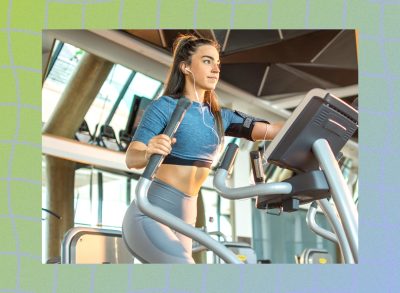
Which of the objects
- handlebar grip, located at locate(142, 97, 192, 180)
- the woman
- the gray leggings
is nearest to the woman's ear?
the woman

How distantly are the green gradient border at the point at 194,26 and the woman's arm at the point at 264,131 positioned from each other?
272 millimetres

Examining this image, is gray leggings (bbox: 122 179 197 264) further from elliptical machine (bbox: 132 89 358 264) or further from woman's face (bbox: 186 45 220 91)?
woman's face (bbox: 186 45 220 91)

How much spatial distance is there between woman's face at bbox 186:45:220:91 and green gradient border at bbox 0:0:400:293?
128 millimetres

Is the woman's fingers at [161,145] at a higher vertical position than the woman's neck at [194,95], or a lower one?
lower

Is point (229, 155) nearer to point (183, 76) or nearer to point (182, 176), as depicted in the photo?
point (182, 176)

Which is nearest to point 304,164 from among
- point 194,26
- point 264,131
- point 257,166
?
point 257,166

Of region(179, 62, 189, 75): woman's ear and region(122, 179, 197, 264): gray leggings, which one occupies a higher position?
region(179, 62, 189, 75): woman's ear

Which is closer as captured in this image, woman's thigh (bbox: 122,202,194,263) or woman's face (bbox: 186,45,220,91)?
woman's thigh (bbox: 122,202,194,263)

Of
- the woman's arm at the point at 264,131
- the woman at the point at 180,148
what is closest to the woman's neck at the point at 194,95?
the woman at the point at 180,148

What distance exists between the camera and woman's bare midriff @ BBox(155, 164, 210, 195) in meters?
1.87

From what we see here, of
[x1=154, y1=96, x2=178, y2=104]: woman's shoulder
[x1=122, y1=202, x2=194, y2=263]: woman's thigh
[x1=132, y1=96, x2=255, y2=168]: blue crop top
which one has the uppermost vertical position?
[x1=154, y1=96, x2=178, y2=104]: woman's shoulder

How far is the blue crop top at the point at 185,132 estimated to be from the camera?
1875mm

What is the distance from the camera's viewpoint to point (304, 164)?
1740mm

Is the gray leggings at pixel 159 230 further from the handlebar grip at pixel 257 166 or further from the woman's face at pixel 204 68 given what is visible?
the woman's face at pixel 204 68
